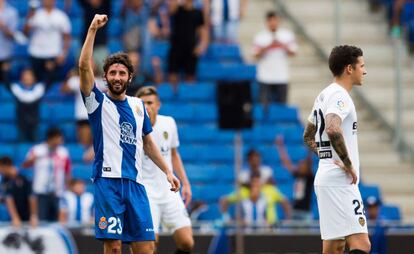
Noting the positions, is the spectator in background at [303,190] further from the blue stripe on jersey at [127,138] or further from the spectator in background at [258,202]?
the blue stripe on jersey at [127,138]

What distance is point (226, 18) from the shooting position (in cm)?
2169

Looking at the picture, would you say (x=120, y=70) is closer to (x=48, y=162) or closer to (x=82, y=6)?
(x=48, y=162)

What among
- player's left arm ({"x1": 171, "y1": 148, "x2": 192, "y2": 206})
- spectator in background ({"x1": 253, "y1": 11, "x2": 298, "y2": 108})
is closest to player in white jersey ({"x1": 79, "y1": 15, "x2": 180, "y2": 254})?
player's left arm ({"x1": 171, "y1": 148, "x2": 192, "y2": 206})

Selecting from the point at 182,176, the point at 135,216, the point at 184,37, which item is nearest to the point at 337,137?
the point at 135,216

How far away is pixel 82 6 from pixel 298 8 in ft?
15.3

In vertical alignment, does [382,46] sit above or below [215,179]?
above

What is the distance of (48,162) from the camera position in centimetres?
1864

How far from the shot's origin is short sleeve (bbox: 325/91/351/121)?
11414 millimetres

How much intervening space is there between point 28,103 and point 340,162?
32.0 ft

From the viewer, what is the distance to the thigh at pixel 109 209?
1138 cm

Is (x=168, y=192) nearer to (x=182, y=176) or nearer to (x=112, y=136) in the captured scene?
(x=182, y=176)

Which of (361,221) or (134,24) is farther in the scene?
(134,24)

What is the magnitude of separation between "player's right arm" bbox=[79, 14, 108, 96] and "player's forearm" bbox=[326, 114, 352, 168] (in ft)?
7.00

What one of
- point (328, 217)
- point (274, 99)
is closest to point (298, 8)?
point (274, 99)
